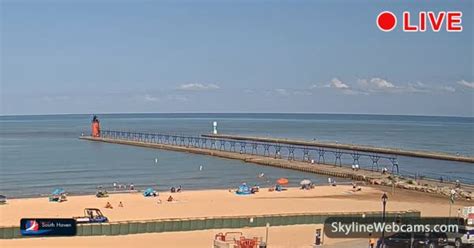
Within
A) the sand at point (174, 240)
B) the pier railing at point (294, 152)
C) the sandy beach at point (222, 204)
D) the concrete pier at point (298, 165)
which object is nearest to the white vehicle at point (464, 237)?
the sand at point (174, 240)

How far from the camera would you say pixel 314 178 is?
64.2 meters

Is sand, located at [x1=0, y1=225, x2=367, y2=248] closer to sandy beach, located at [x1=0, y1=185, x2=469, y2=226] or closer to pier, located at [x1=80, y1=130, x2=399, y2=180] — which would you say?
sandy beach, located at [x1=0, y1=185, x2=469, y2=226]

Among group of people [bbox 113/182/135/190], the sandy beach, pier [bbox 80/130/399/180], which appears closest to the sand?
the sandy beach

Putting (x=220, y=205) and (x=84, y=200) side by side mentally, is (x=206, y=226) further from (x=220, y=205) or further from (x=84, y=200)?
(x=84, y=200)

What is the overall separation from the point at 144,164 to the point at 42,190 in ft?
82.1

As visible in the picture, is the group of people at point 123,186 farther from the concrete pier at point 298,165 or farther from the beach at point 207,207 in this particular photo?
the concrete pier at point 298,165

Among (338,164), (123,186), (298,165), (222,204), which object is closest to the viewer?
(222,204)

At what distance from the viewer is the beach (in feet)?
92.3

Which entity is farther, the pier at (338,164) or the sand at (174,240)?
the pier at (338,164)

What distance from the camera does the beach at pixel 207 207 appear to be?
28.1 meters

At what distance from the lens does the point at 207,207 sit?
41406mm

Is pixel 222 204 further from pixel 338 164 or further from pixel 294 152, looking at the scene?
pixel 294 152

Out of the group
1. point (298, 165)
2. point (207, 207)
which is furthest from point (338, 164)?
point (207, 207)

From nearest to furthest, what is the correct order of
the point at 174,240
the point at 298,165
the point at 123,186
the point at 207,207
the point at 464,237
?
the point at 464,237 → the point at 174,240 → the point at 207,207 → the point at 123,186 → the point at 298,165
